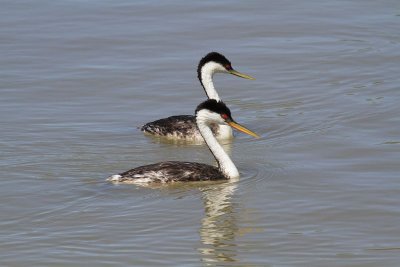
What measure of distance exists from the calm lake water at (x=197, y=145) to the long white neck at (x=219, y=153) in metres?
0.16

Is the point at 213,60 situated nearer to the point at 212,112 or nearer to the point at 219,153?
the point at 212,112

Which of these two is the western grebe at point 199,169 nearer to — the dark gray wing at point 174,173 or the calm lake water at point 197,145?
the dark gray wing at point 174,173

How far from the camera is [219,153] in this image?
13500mm

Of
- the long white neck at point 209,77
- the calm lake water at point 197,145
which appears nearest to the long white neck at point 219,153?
the calm lake water at point 197,145

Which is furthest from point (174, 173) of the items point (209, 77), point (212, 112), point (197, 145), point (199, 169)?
point (209, 77)

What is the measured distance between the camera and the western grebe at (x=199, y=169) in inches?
509

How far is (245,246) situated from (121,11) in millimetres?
11623

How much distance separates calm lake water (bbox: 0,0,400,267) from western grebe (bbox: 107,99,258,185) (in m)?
0.13

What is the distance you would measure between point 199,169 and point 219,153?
0.42 metres

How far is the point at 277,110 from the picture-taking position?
1655 centimetres

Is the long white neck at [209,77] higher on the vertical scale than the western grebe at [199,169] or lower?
higher

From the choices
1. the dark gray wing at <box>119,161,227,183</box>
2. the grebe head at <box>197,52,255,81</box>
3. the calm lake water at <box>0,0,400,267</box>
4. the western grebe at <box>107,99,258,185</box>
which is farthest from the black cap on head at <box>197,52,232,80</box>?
the dark gray wing at <box>119,161,227,183</box>

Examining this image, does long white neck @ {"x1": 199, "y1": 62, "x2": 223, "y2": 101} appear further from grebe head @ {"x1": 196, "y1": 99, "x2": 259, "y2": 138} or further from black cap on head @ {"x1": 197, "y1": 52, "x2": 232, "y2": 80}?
grebe head @ {"x1": 196, "y1": 99, "x2": 259, "y2": 138}

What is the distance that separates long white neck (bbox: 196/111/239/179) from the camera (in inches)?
523
